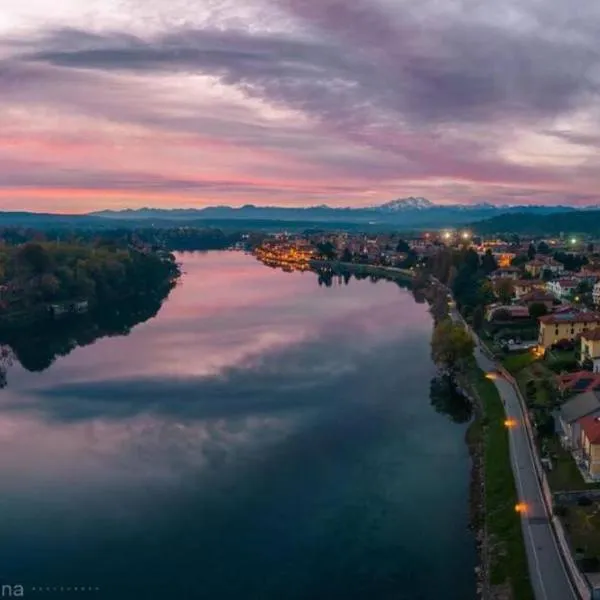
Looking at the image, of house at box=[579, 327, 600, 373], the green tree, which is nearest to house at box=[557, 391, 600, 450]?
house at box=[579, 327, 600, 373]

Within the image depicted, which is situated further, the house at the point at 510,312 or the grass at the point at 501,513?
the house at the point at 510,312

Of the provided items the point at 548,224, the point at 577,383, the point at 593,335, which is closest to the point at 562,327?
the point at 593,335

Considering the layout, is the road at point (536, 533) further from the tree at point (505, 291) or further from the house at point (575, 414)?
the tree at point (505, 291)

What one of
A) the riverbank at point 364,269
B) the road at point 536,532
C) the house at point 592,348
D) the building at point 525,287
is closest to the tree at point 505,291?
the building at point 525,287

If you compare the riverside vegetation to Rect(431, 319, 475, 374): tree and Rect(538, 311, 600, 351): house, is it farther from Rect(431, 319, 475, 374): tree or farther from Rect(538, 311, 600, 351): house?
Rect(538, 311, 600, 351): house

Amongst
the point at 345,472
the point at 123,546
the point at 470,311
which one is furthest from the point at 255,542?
the point at 470,311

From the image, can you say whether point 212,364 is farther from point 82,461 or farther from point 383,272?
point 383,272
